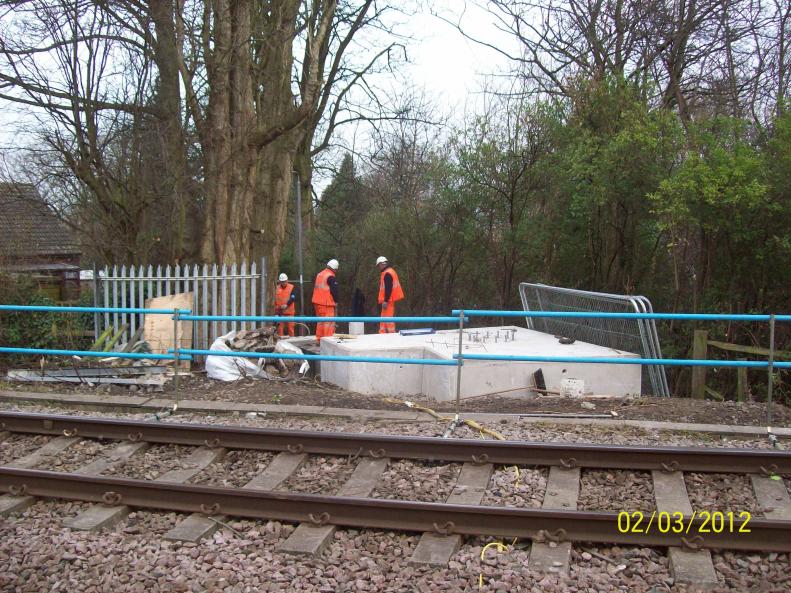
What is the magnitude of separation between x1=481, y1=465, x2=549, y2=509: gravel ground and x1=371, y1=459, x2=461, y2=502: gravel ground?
0.32 meters

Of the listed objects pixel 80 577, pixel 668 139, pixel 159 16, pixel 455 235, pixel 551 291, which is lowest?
pixel 80 577

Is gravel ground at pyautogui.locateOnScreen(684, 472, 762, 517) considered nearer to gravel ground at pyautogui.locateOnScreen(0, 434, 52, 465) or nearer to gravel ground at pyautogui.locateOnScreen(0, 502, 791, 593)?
gravel ground at pyautogui.locateOnScreen(0, 502, 791, 593)

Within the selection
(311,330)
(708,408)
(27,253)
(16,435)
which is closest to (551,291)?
(708,408)

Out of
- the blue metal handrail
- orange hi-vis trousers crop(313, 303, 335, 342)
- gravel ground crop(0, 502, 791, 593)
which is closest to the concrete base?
the blue metal handrail

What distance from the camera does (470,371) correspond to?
9.39 m

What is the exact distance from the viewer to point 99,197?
15766 mm

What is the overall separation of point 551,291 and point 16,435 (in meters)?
8.76

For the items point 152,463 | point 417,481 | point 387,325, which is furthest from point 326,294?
point 417,481

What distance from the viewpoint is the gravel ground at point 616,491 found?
17.4 ft

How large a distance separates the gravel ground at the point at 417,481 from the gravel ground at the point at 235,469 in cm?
110

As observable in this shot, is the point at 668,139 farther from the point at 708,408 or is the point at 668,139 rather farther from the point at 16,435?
the point at 16,435

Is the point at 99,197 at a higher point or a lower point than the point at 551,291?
higher

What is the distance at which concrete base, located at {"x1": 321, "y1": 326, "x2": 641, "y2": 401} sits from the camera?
9.40 m

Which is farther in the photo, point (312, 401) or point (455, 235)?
point (455, 235)
